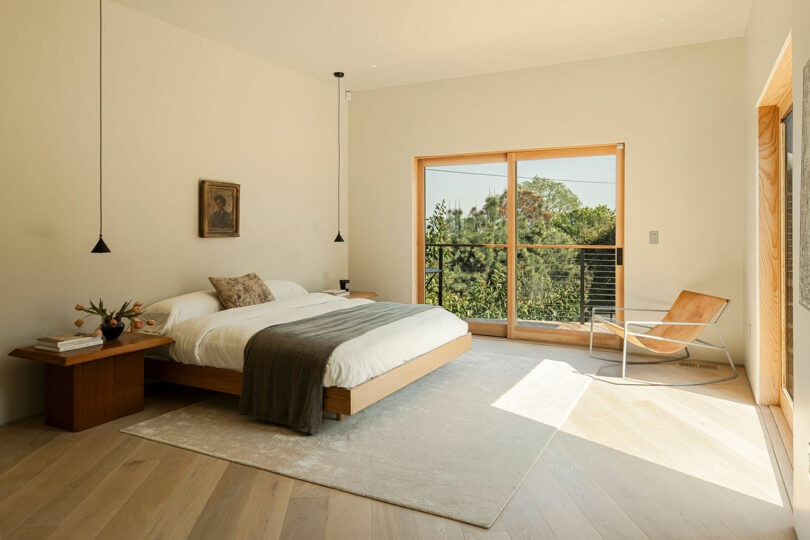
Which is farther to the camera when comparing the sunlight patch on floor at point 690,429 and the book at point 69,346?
the book at point 69,346

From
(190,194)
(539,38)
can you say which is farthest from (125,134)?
(539,38)

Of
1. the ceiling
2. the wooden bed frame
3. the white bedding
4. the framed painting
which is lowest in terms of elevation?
the wooden bed frame

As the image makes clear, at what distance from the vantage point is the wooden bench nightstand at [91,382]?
316cm

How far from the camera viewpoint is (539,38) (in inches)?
187

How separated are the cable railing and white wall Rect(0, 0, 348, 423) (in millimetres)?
1680

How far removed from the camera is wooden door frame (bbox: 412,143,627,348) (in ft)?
17.5

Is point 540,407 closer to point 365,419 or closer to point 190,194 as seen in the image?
point 365,419

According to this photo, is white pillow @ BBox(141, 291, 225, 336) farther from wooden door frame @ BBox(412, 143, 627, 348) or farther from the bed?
wooden door frame @ BBox(412, 143, 627, 348)

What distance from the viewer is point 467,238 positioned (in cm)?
617

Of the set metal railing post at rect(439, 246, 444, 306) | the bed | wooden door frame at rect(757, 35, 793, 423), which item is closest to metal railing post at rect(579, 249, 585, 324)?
metal railing post at rect(439, 246, 444, 306)

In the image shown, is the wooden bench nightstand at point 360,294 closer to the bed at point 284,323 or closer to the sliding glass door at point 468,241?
the sliding glass door at point 468,241

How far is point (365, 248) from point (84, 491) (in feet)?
14.7

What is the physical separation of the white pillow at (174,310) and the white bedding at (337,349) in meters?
0.08

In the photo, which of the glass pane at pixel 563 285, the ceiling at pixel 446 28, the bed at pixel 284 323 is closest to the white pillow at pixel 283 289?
the bed at pixel 284 323
